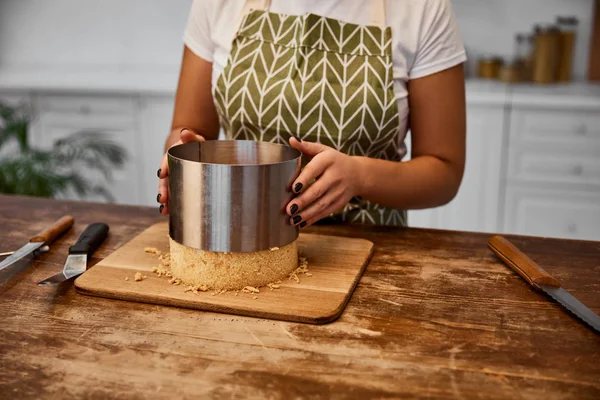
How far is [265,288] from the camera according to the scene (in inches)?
36.1

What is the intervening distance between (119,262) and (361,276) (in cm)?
37

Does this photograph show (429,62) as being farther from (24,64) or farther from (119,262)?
(24,64)

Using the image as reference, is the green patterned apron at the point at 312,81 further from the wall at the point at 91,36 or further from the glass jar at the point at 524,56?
the wall at the point at 91,36

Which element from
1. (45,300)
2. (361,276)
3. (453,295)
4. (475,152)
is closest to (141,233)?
(45,300)

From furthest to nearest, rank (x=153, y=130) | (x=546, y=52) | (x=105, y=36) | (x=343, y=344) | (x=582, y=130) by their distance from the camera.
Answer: (x=105, y=36) < (x=153, y=130) < (x=546, y=52) < (x=582, y=130) < (x=343, y=344)

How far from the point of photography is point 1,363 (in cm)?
73

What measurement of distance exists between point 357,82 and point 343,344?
655 mm

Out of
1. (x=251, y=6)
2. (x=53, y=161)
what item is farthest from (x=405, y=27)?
(x=53, y=161)

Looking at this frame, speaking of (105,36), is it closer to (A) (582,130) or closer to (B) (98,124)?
(B) (98,124)

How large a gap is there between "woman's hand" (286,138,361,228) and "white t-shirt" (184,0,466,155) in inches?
12.1

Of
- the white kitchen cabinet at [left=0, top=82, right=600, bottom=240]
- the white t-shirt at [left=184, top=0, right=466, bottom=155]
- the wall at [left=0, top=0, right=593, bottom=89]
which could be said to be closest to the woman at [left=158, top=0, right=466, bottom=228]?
the white t-shirt at [left=184, top=0, right=466, bottom=155]

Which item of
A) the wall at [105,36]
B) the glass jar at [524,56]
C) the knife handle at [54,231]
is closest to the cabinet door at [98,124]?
the wall at [105,36]

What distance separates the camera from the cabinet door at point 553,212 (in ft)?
8.57

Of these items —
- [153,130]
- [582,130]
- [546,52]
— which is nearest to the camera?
[582,130]
